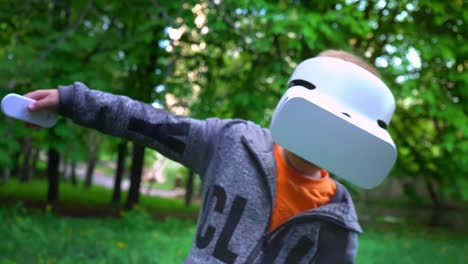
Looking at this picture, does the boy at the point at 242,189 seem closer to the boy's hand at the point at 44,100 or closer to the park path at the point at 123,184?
the boy's hand at the point at 44,100

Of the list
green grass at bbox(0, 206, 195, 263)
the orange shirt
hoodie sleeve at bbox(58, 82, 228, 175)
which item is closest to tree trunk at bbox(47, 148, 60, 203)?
green grass at bbox(0, 206, 195, 263)

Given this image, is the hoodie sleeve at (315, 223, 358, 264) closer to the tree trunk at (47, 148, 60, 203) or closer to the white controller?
the white controller

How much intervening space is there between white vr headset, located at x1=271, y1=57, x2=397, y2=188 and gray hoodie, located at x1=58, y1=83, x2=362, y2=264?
0.50 ft

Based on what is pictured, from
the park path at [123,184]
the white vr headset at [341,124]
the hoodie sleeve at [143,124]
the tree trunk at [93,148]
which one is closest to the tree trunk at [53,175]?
the tree trunk at [93,148]

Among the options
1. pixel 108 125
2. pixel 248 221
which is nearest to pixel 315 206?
pixel 248 221

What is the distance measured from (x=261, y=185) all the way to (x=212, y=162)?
168 mm

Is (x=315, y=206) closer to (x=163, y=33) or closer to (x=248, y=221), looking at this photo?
(x=248, y=221)

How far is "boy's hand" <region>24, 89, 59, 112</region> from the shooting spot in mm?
1433

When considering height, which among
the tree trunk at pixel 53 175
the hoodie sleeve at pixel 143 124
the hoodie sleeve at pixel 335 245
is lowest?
the tree trunk at pixel 53 175

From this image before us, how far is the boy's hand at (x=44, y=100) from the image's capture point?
1433 millimetres

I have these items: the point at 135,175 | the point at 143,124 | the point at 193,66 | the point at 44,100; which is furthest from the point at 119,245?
the point at 135,175

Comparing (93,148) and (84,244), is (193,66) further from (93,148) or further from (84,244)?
(84,244)

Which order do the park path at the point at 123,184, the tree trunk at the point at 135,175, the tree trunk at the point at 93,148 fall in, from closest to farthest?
the tree trunk at the point at 93,148 < the tree trunk at the point at 135,175 < the park path at the point at 123,184

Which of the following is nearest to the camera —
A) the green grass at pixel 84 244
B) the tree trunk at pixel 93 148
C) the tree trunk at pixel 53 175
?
the green grass at pixel 84 244
